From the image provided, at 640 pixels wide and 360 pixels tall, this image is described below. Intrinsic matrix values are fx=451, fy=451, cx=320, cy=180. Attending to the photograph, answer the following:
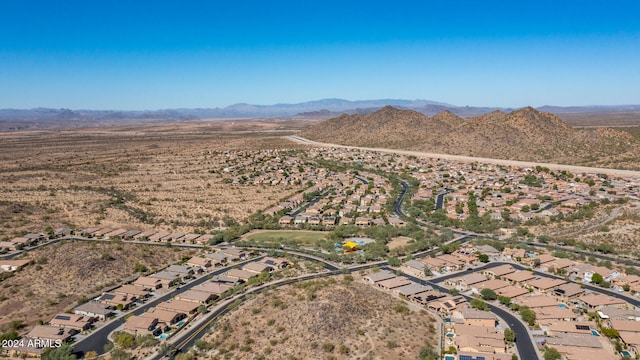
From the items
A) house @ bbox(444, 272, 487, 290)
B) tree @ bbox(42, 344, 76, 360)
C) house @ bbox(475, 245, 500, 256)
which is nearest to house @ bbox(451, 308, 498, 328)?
house @ bbox(444, 272, 487, 290)

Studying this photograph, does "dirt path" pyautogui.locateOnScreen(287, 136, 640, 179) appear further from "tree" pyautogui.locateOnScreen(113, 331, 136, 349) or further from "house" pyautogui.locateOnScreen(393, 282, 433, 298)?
"tree" pyautogui.locateOnScreen(113, 331, 136, 349)

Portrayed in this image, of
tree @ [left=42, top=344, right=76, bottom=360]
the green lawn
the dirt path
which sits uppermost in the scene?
the dirt path

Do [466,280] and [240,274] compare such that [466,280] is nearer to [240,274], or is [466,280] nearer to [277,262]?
[277,262]

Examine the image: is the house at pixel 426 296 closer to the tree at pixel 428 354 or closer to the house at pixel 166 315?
the tree at pixel 428 354

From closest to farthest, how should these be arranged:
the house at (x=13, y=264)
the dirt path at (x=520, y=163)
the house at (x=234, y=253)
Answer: the house at (x=13, y=264) < the house at (x=234, y=253) < the dirt path at (x=520, y=163)

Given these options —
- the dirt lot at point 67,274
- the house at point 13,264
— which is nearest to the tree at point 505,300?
the dirt lot at point 67,274

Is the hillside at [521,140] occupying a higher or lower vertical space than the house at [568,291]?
higher
